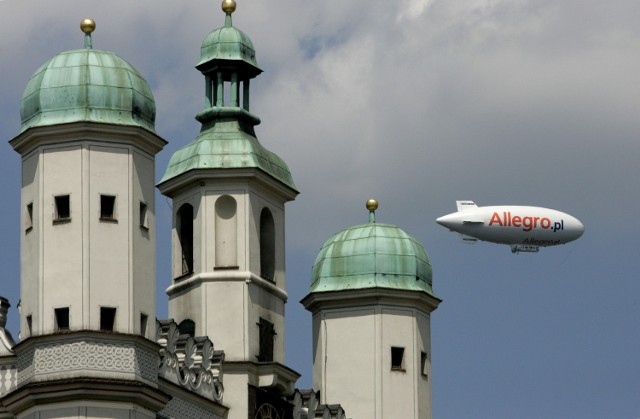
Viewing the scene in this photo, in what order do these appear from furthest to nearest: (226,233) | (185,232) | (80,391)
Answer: (185,232) → (226,233) → (80,391)

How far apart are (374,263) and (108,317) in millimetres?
17514

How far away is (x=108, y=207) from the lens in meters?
68.1

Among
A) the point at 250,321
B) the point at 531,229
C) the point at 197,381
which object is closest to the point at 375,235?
the point at 250,321

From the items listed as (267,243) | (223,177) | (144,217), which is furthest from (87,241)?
(267,243)

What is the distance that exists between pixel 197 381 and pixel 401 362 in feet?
44.5

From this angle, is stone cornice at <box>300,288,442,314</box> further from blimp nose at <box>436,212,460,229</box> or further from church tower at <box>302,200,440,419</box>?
blimp nose at <box>436,212,460,229</box>

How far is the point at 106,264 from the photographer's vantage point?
67.2 metres

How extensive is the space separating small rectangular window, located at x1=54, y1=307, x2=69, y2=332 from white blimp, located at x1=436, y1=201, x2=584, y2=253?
48470 millimetres

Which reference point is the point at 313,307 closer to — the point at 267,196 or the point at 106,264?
the point at 267,196

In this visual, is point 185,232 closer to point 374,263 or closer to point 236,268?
point 236,268

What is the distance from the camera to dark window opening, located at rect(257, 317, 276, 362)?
76812mm

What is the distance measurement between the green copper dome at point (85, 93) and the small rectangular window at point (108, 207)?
1.98 m

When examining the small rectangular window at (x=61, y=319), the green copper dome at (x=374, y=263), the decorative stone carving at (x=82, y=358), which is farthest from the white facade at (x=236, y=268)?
the small rectangular window at (x=61, y=319)

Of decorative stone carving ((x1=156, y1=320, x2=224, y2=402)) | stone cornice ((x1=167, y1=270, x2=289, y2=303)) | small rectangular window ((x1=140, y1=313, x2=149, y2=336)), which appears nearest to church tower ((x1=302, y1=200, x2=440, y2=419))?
stone cornice ((x1=167, y1=270, x2=289, y2=303))
